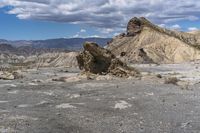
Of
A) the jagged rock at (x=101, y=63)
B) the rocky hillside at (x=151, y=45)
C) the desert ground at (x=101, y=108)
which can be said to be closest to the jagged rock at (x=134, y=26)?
the rocky hillside at (x=151, y=45)

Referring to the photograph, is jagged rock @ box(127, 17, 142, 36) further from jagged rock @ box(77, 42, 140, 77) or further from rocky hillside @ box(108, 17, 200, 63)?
jagged rock @ box(77, 42, 140, 77)

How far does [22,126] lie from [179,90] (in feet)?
55.6

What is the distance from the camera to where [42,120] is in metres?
21.1

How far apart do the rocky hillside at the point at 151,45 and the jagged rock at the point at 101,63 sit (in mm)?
51895

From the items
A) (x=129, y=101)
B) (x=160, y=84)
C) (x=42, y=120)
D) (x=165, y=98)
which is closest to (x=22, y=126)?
(x=42, y=120)

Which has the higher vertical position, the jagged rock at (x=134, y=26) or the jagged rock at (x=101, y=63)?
the jagged rock at (x=134, y=26)

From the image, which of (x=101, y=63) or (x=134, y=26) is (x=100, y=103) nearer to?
(x=101, y=63)

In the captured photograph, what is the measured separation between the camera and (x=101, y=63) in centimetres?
4712

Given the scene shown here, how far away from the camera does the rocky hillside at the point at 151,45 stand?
4085 inches

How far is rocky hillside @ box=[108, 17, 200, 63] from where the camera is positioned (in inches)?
4085

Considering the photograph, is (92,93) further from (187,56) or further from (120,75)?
(187,56)

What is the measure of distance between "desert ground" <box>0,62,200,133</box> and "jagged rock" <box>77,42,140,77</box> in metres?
6.66

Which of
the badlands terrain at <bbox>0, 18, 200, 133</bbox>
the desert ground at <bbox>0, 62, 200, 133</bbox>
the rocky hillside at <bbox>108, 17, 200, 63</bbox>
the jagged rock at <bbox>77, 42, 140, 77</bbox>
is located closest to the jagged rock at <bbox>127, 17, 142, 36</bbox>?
the rocky hillside at <bbox>108, 17, 200, 63</bbox>

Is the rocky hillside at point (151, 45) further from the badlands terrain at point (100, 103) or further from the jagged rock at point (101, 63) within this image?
the badlands terrain at point (100, 103)
